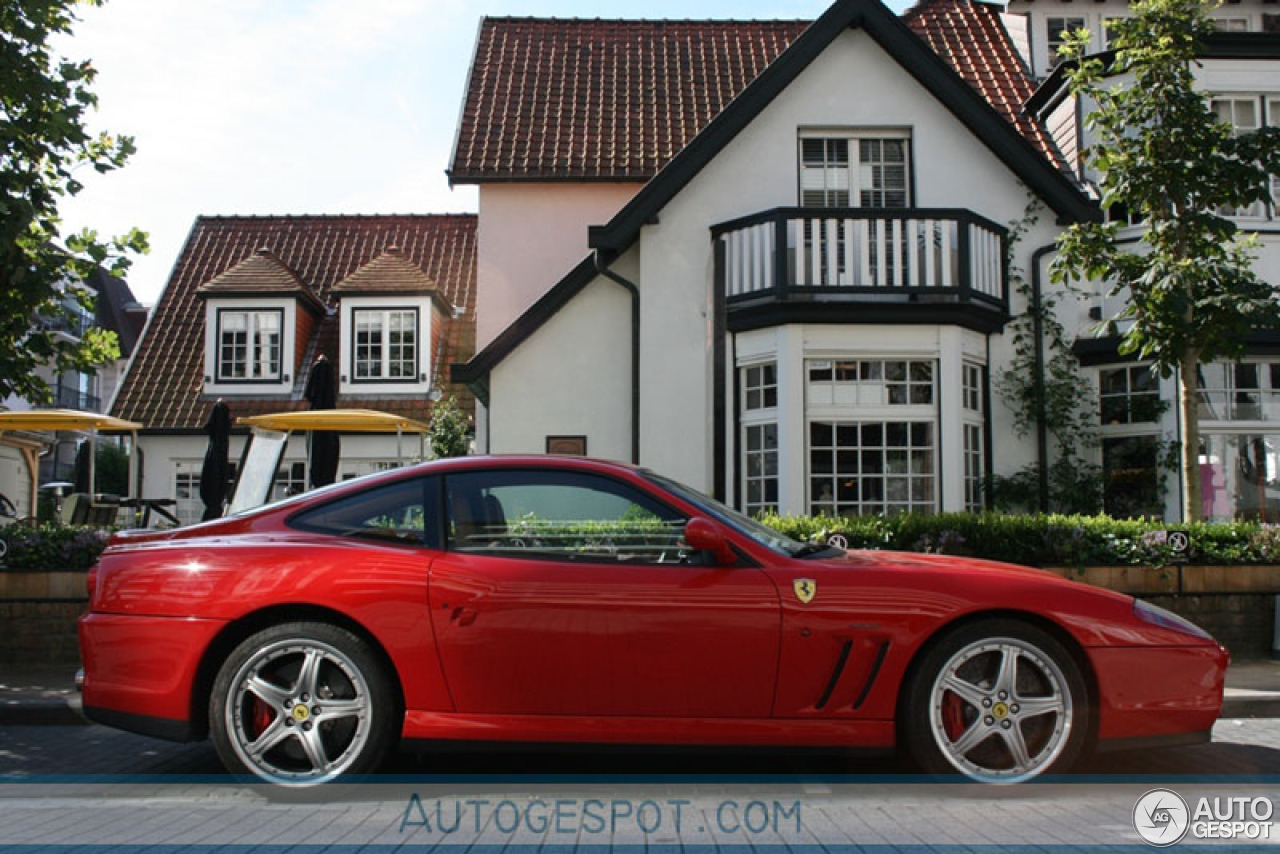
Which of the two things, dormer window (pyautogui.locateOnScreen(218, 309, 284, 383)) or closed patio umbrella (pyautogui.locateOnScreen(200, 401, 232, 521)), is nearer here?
closed patio umbrella (pyautogui.locateOnScreen(200, 401, 232, 521))

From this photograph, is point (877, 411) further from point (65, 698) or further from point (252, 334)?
point (252, 334)

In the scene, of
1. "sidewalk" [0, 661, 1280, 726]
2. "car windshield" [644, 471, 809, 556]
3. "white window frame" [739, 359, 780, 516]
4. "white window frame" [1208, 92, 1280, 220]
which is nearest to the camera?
"car windshield" [644, 471, 809, 556]

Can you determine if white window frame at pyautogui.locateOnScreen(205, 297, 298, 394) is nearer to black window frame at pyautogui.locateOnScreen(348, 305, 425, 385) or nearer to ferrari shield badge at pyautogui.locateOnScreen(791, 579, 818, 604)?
black window frame at pyautogui.locateOnScreen(348, 305, 425, 385)

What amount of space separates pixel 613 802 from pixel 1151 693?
2.28 m

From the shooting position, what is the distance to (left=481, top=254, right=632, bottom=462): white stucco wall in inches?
563

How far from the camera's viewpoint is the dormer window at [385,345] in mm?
21938

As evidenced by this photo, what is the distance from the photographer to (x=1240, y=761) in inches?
210

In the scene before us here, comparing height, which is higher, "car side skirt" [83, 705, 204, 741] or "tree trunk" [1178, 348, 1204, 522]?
"tree trunk" [1178, 348, 1204, 522]

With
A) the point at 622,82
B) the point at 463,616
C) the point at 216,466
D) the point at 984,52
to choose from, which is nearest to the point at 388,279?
the point at 622,82

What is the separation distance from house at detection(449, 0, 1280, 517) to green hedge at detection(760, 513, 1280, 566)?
317 centimetres

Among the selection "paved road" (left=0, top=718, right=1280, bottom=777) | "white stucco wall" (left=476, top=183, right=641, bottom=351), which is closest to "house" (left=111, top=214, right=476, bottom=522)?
"white stucco wall" (left=476, top=183, right=641, bottom=351)

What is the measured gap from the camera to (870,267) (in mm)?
12594

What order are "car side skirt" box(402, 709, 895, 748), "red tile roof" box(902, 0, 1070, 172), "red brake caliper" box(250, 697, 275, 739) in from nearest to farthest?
"car side skirt" box(402, 709, 895, 748) → "red brake caliper" box(250, 697, 275, 739) → "red tile roof" box(902, 0, 1070, 172)

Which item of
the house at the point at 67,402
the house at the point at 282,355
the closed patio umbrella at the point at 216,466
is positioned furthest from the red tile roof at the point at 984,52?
the house at the point at 67,402
